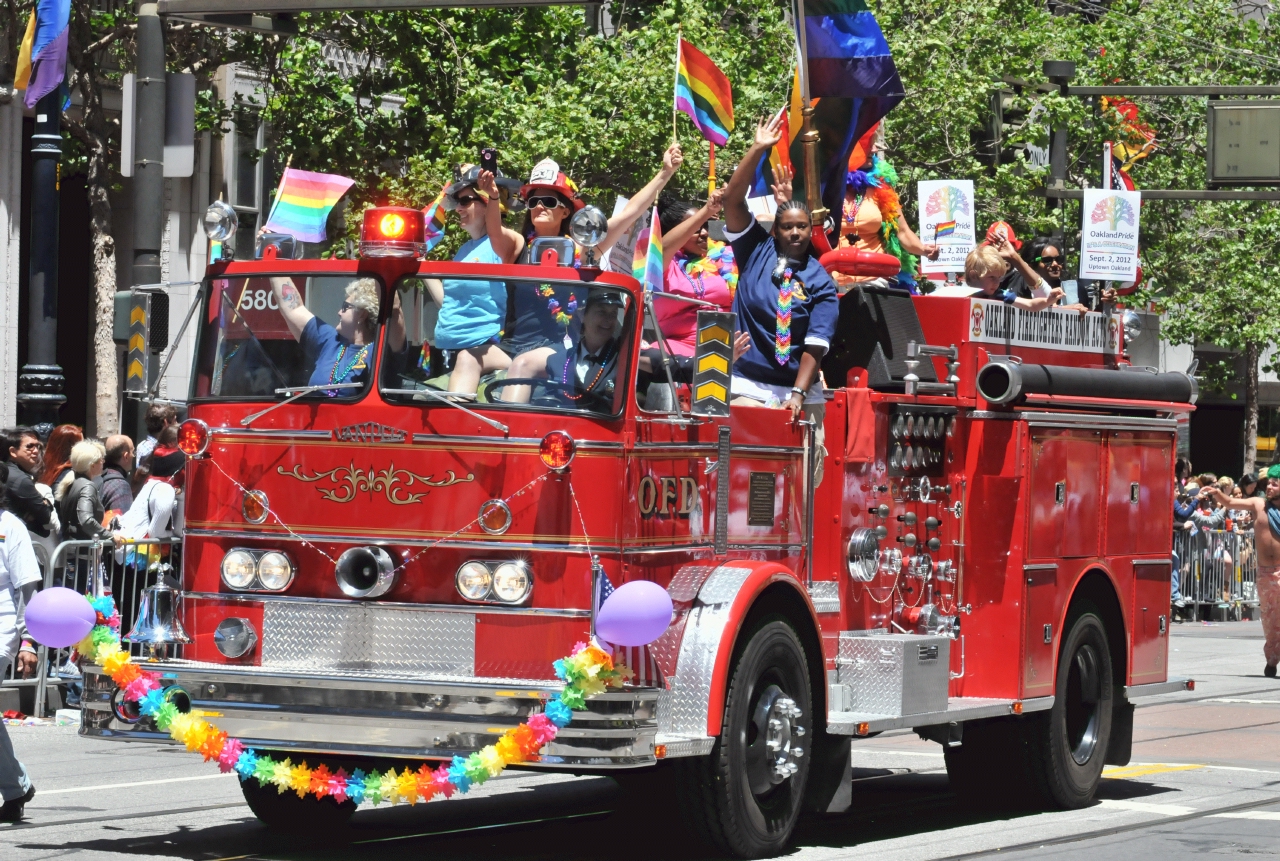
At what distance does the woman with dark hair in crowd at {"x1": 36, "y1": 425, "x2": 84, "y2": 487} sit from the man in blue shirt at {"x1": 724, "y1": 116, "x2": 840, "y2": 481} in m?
6.76

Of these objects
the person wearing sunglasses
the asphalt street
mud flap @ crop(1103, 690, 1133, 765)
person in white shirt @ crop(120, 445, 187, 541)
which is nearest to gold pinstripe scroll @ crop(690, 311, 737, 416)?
the person wearing sunglasses

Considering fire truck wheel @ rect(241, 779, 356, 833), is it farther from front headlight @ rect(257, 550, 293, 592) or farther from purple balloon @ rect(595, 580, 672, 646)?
purple balloon @ rect(595, 580, 672, 646)

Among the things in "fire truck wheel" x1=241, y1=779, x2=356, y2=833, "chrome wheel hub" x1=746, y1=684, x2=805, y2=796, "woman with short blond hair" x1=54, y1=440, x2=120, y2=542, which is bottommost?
"fire truck wheel" x1=241, y1=779, x2=356, y2=833

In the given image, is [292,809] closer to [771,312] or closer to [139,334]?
[139,334]

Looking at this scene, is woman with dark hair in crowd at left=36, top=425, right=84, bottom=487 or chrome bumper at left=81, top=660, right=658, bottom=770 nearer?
chrome bumper at left=81, top=660, right=658, bottom=770

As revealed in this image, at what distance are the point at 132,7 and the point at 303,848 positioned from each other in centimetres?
1674

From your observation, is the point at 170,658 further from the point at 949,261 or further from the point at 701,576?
the point at 949,261

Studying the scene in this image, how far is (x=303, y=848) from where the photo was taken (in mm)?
9445

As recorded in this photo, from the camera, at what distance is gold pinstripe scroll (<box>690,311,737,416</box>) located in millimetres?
8508

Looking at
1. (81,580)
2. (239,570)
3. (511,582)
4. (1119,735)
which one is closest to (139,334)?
(239,570)

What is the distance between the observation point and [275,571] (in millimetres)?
8688

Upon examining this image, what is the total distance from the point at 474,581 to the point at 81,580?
6583 mm

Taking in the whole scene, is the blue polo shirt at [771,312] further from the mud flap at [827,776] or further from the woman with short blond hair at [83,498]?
the woman with short blond hair at [83,498]

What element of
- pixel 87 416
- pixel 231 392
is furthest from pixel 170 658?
pixel 87 416
